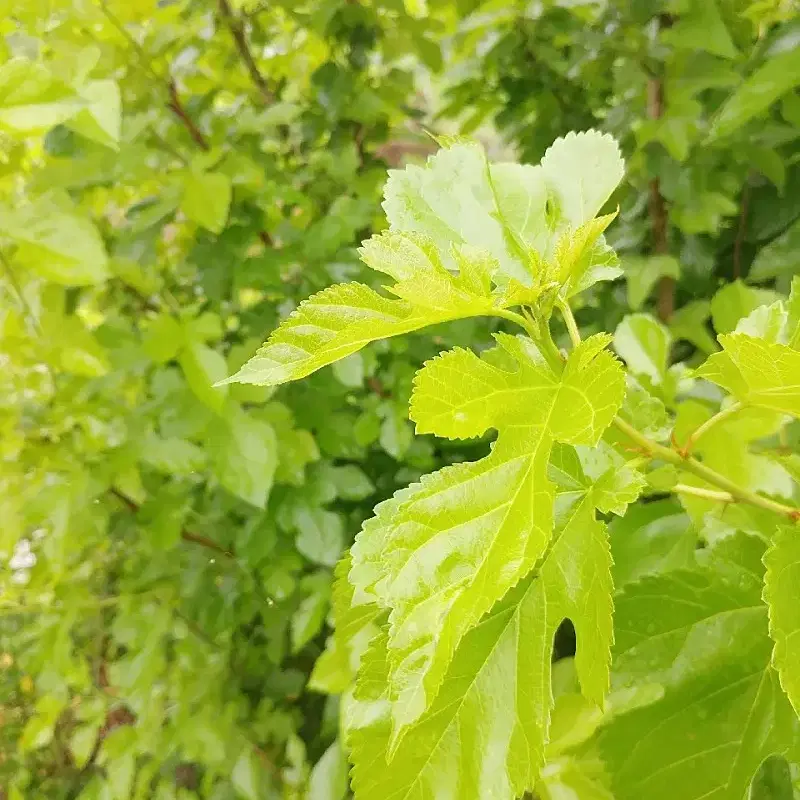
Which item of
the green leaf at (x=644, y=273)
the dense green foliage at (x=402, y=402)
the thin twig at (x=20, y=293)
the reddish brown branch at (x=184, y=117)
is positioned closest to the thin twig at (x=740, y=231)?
the dense green foliage at (x=402, y=402)

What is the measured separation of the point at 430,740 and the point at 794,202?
2.20 feet

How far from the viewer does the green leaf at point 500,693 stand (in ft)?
0.79

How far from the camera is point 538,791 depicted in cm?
36

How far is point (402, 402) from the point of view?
25.2 inches

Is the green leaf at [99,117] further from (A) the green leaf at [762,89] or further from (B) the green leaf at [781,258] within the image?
(B) the green leaf at [781,258]

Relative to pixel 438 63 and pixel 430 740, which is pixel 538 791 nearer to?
pixel 430 740

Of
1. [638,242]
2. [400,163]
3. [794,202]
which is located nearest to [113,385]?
[400,163]

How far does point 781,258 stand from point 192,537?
2.10 ft

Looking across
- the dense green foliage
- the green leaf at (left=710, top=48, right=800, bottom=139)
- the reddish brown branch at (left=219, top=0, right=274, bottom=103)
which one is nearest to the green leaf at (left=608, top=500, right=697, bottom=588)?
the dense green foliage

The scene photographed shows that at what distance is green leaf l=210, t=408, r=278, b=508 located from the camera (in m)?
0.55

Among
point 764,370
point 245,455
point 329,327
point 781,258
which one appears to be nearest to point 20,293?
point 245,455

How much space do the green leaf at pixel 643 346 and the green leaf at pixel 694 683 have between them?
18 cm

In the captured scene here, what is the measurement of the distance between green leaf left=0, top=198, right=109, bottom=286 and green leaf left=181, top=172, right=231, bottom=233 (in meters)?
0.11

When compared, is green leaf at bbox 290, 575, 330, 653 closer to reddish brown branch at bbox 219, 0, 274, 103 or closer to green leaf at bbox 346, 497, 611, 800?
green leaf at bbox 346, 497, 611, 800
